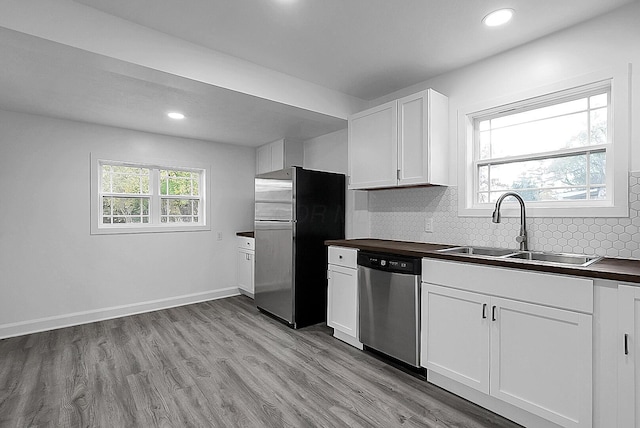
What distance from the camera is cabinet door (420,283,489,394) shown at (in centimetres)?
197

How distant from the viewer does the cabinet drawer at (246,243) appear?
4.47 metres

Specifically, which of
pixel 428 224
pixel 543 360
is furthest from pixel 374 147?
pixel 543 360

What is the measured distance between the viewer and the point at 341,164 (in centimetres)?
400

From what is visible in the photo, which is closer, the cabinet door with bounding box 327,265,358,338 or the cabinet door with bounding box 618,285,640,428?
the cabinet door with bounding box 618,285,640,428

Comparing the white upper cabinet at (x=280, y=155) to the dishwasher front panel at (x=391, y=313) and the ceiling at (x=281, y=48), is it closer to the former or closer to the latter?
the ceiling at (x=281, y=48)

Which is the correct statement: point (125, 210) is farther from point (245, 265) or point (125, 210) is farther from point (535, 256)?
point (535, 256)

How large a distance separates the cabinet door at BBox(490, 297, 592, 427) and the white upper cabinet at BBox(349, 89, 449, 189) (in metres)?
1.24

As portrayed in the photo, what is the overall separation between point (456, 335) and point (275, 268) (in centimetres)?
217

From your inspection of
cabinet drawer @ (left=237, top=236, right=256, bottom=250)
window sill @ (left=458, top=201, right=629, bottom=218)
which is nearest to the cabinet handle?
window sill @ (left=458, top=201, right=629, bottom=218)

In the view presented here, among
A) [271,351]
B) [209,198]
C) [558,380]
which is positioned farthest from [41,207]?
[558,380]

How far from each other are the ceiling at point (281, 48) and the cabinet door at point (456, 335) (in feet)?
5.86

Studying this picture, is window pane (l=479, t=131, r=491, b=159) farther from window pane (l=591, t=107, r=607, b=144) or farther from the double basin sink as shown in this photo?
the double basin sink

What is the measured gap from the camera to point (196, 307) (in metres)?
4.32

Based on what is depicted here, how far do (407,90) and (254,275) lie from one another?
2847 millimetres
